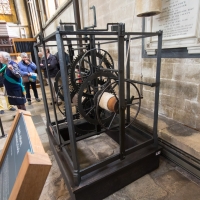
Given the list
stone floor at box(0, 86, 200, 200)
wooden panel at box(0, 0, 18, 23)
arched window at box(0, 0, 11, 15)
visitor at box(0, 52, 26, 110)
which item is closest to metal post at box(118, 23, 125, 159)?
stone floor at box(0, 86, 200, 200)

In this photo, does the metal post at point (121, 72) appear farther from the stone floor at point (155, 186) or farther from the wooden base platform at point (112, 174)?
the stone floor at point (155, 186)

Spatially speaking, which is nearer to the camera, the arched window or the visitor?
the visitor

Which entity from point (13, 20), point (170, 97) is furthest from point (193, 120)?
point (13, 20)

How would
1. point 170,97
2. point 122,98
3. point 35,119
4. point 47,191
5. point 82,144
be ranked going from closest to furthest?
point 122,98 → point 47,191 → point 170,97 → point 82,144 → point 35,119

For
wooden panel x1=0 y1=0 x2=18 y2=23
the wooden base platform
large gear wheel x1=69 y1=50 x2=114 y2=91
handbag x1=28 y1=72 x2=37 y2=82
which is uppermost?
wooden panel x1=0 y1=0 x2=18 y2=23

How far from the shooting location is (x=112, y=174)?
1315mm

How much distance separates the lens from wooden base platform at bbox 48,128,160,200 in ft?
4.01

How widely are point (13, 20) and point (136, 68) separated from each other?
10050mm

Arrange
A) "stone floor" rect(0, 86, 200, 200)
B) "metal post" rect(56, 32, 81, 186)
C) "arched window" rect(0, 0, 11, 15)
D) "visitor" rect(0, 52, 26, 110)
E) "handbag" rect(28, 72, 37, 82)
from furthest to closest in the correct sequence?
"arched window" rect(0, 0, 11, 15)
"handbag" rect(28, 72, 37, 82)
"visitor" rect(0, 52, 26, 110)
"stone floor" rect(0, 86, 200, 200)
"metal post" rect(56, 32, 81, 186)

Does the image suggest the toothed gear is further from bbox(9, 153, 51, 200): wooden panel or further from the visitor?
the visitor

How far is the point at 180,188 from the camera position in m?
1.42

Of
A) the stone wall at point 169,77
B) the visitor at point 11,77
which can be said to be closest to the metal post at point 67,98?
the stone wall at point 169,77

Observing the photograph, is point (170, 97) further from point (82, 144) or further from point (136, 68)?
point (82, 144)

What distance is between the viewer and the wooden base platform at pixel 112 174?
122 centimetres
